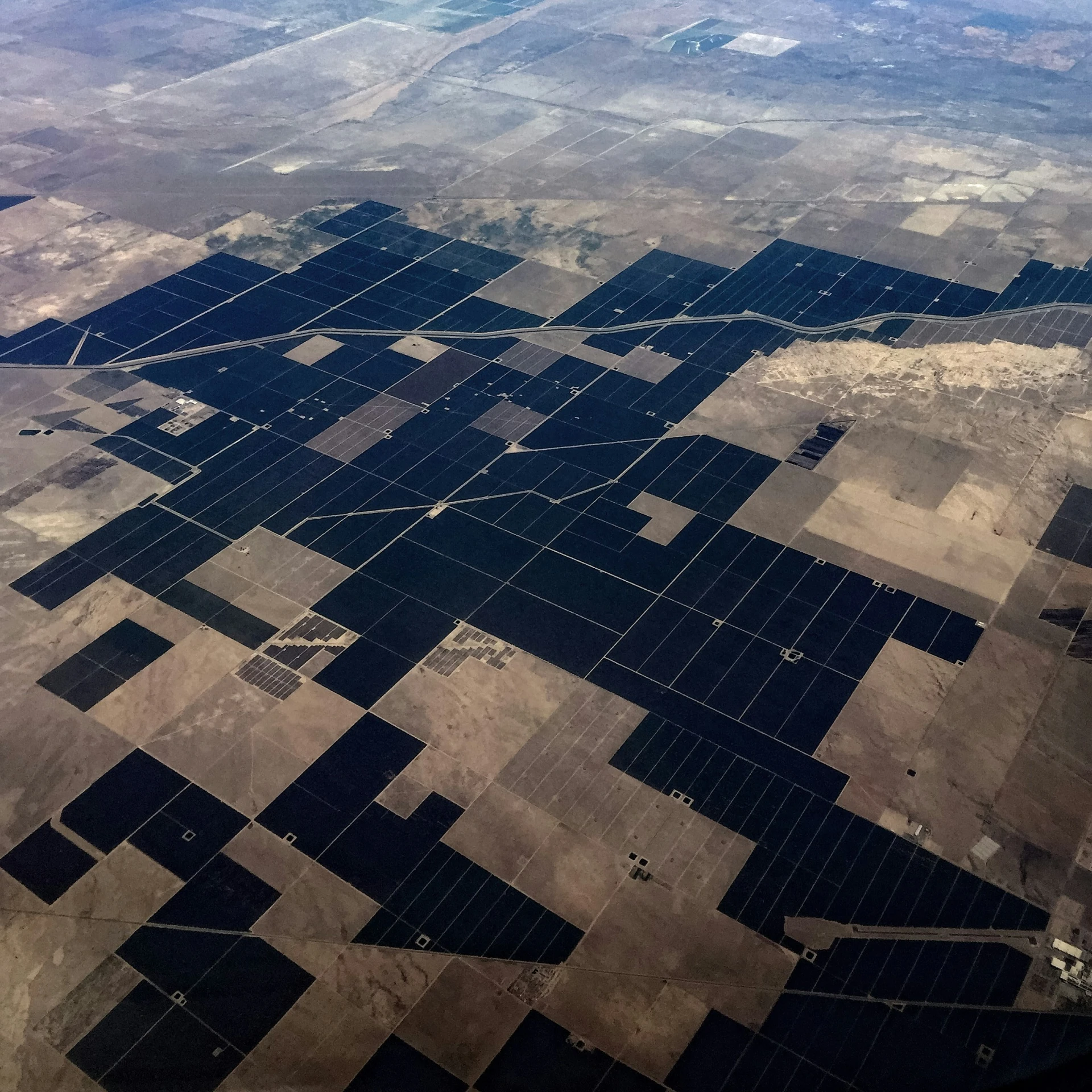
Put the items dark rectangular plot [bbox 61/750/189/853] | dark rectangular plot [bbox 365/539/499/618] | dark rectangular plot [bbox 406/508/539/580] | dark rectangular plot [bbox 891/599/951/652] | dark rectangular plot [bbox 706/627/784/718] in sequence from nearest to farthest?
1. dark rectangular plot [bbox 61/750/189/853]
2. dark rectangular plot [bbox 706/627/784/718]
3. dark rectangular plot [bbox 891/599/951/652]
4. dark rectangular plot [bbox 365/539/499/618]
5. dark rectangular plot [bbox 406/508/539/580]

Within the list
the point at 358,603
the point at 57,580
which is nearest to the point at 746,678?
the point at 358,603

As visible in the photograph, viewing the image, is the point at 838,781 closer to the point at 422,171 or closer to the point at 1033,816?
the point at 1033,816

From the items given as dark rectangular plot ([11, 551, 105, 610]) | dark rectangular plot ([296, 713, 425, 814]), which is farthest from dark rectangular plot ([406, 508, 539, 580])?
dark rectangular plot ([11, 551, 105, 610])

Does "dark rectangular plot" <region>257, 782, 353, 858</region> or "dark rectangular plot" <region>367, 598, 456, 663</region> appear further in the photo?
"dark rectangular plot" <region>367, 598, 456, 663</region>

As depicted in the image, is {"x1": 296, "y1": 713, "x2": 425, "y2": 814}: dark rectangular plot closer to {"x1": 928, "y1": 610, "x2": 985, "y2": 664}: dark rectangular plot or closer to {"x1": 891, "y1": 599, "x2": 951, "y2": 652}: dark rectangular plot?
{"x1": 891, "y1": 599, "x2": 951, "y2": 652}: dark rectangular plot

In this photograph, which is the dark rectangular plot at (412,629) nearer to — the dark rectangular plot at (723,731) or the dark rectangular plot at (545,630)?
the dark rectangular plot at (545,630)
